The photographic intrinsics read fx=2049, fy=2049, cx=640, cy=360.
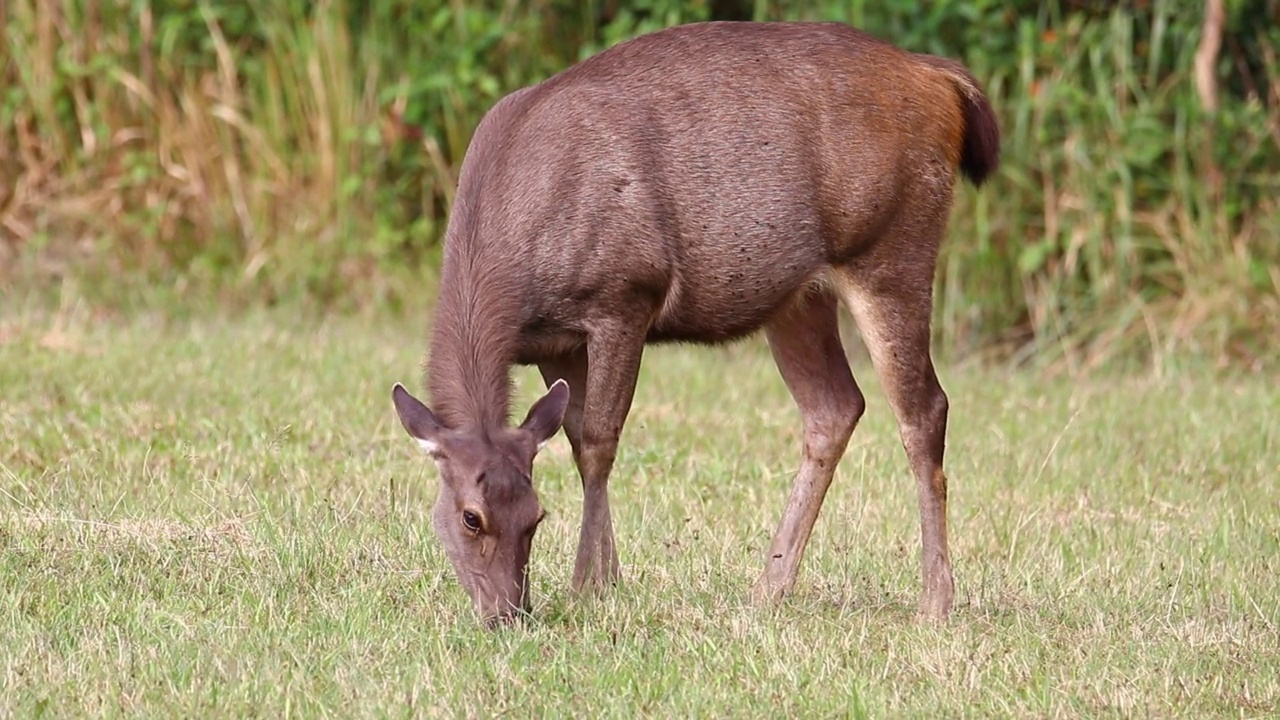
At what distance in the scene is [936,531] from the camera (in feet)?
21.9

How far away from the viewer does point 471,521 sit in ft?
19.0

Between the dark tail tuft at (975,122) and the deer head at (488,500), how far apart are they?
195 cm

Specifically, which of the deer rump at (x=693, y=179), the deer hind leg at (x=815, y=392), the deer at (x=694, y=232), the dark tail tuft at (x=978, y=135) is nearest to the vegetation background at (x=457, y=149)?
the dark tail tuft at (x=978, y=135)

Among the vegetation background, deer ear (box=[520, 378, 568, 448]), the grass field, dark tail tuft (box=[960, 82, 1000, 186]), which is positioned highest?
dark tail tuft (box=[960, 82, 1000, 186])

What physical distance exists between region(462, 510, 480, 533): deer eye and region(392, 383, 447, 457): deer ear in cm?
21

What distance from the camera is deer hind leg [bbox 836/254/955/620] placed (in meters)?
6.61

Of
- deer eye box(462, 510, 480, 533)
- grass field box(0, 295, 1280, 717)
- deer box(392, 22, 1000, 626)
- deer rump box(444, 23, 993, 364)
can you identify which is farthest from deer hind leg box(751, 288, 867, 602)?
deer eye box(462, 510, 480, 533)

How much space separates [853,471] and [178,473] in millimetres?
2724

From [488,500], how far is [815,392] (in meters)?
1.76

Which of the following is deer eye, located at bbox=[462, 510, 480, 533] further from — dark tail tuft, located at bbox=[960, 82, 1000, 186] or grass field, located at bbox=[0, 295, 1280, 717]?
dark tail tuft, located at bbox=[960, 82, 1000, 186]

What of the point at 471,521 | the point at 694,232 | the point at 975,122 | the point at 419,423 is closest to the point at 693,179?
the point at 694,232

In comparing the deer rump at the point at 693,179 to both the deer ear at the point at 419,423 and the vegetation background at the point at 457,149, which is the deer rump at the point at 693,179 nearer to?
the deer ear at the point at 419,423

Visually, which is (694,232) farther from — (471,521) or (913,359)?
(471,521)

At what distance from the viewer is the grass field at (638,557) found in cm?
534
